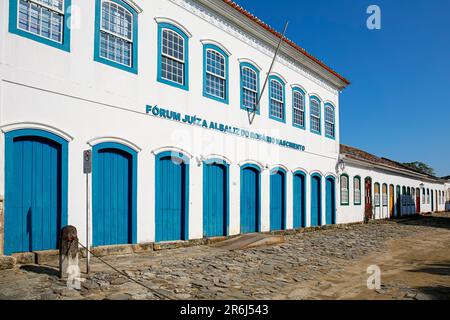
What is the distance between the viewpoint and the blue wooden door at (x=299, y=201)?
51.6ft

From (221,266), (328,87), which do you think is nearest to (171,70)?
(221,266)

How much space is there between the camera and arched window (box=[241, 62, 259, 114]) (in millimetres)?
12969

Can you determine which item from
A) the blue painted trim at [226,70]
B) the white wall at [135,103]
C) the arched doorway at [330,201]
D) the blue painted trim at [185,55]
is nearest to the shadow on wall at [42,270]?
the white wall at [135,103]

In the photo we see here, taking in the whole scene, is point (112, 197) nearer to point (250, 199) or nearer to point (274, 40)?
point (250, 199)

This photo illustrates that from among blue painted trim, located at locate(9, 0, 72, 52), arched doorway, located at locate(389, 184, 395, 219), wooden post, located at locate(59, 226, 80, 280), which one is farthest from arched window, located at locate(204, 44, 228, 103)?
arched doorway, located at locate(389, 184, 395, 219)

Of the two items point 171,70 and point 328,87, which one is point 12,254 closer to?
point 171,70

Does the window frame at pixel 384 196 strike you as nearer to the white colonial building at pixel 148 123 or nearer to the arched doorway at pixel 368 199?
the arched doorway at pixel 368 199

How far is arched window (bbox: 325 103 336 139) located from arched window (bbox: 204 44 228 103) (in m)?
8.13

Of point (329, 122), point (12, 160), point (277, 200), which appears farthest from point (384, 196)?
point (12, 160)

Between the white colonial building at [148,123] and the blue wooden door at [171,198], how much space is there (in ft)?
0.11

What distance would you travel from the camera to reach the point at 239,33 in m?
12.9

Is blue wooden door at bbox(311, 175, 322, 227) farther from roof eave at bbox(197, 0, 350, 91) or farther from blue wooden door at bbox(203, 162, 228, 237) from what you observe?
blue wooden door at bbox(203, 162, 228, 237)

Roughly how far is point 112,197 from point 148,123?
214cm

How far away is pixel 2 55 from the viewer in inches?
272
